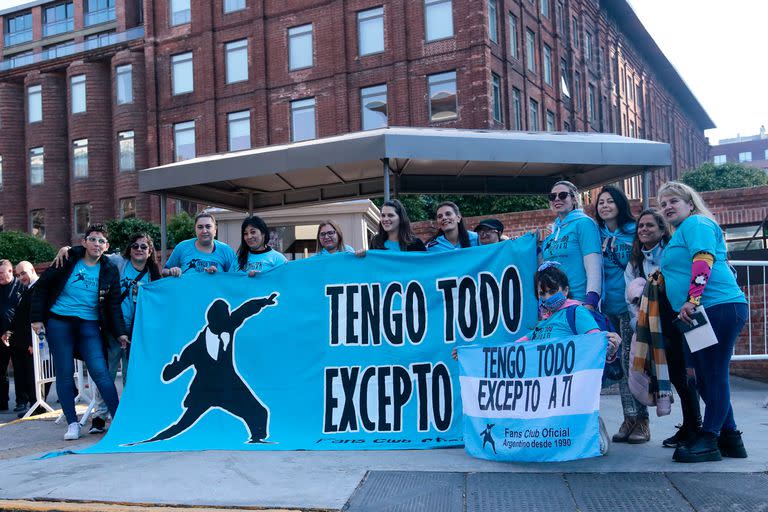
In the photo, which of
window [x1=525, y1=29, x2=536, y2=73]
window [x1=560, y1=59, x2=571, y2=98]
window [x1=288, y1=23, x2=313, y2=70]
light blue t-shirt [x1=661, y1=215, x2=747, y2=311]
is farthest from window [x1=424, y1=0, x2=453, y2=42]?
light blue t-shirt [x1=661, y1=215, x2=747, y2=311]

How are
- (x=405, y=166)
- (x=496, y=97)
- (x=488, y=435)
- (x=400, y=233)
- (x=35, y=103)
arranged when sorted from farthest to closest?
(x=35, y=103) → (x=496, y=97) → (x=405, y=166) → (x=400, y=233) → (x=488, y=435)

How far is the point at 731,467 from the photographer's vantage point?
441cm

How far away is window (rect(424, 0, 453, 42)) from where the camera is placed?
2692cm

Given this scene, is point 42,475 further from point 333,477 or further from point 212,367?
point 333,477

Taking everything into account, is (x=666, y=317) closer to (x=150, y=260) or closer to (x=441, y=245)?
(x=441, y=245)

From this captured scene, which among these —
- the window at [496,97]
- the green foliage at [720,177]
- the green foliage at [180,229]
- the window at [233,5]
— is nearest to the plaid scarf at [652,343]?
the green foliage at [180,229]

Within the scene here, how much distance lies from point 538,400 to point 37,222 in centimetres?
3751

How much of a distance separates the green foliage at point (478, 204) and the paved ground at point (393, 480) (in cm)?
1852

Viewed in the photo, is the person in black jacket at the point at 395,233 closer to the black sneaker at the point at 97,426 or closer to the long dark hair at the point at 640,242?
the long dark hair at the point at 640,242

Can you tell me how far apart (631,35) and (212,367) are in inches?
1697

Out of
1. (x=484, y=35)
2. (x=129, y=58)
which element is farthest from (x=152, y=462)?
(x=129, y=58)

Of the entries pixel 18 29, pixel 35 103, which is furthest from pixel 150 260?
pixel 18 29

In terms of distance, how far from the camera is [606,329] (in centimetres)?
491

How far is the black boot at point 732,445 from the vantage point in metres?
4.65
